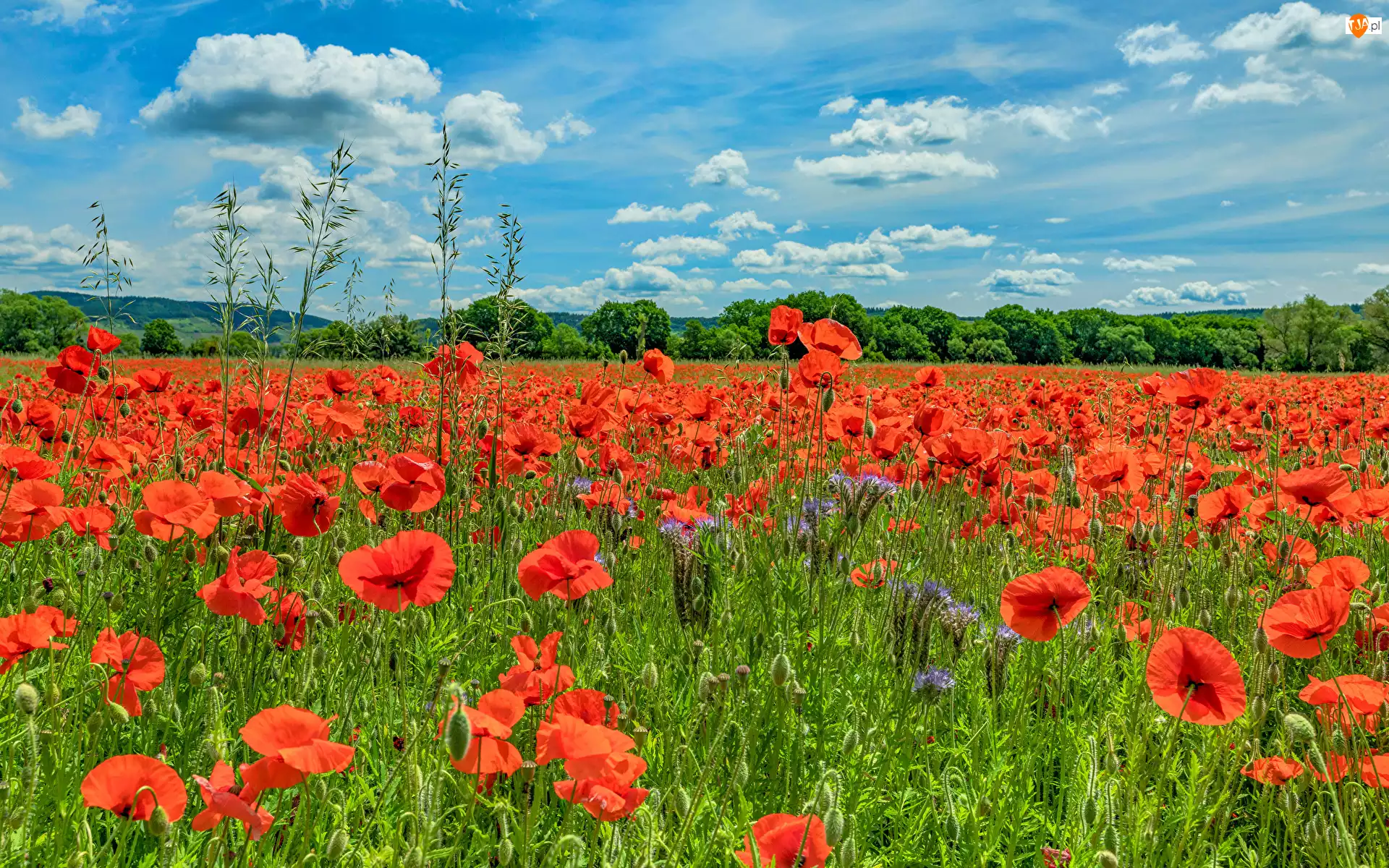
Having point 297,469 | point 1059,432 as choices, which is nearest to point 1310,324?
point 1059,432

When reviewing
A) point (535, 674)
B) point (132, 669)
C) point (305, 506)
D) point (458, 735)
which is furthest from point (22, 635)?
point (458, 735)

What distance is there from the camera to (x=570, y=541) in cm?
158

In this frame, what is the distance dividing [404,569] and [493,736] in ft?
1.15

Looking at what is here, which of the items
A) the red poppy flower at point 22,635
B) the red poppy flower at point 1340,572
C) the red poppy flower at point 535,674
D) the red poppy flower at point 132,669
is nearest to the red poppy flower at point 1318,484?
the red poppy flower at point 1340,572

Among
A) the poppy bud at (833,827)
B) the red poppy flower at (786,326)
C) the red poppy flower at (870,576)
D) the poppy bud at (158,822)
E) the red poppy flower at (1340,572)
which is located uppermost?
the red poppy flower at (786,326)

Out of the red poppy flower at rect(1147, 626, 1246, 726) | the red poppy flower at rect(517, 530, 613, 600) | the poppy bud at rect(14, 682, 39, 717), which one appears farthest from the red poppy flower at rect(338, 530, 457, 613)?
the red poppy flower at rect(1147, 626, 1246, 726)

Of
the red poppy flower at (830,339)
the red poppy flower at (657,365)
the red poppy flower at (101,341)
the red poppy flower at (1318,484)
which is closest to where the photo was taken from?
the red poppy flower at (1318,484)

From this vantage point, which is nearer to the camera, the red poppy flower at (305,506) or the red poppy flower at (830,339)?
the red poppy flower at (305,506)

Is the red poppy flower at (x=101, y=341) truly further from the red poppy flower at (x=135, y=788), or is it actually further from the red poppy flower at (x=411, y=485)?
the red poppy flower at (x=135, y=788)

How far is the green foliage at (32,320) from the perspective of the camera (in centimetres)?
3759

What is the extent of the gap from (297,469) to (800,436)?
251 cm

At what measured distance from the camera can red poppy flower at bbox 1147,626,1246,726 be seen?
148 centimetres

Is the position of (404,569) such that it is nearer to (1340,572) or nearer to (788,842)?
(788,842)

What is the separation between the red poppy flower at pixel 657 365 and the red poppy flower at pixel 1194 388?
1.82 m
